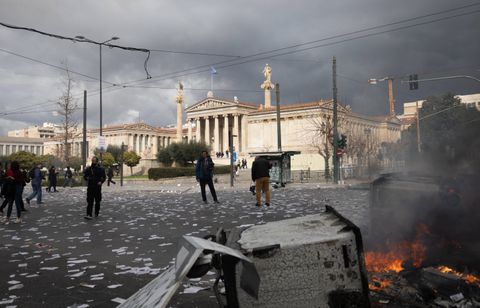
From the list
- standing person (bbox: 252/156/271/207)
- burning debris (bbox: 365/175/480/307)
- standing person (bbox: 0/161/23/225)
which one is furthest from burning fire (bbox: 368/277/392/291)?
standing person (bbox: 0/161/23/225)

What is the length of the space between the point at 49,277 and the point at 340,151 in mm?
22248

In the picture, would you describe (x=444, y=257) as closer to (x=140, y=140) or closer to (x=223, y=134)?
(x=223, y=134)

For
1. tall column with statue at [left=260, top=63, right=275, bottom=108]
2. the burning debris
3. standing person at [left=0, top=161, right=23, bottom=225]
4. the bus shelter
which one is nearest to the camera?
the burning debris

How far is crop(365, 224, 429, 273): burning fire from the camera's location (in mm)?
4199

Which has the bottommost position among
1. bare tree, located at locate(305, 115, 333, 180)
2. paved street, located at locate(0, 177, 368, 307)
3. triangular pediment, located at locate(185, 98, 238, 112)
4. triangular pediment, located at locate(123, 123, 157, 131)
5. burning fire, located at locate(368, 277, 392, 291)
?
paved street, located at locate(0, 177, 368, 307)

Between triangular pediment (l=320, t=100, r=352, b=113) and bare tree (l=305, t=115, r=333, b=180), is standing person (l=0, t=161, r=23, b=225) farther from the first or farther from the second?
bare tree (l=305, t=115, r=333, b=180)

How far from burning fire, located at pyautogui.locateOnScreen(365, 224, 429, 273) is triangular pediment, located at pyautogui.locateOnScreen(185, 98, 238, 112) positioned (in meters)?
69.4

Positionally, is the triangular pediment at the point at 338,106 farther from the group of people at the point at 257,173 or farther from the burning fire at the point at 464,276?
the burning fire at the point at 464,276

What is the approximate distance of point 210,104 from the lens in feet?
258

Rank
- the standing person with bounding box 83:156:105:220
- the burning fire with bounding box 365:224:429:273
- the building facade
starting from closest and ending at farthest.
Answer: the burning fire with bounding box 365:224:429:273, the standing person with bounding box 83:156:105:220, the building facade

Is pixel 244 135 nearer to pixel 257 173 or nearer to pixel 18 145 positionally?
pixel 257 173

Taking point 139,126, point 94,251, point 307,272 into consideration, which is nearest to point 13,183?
point 94,251

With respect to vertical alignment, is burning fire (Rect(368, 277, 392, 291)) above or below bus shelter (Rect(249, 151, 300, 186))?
below

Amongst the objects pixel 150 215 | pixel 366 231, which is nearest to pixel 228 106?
pixel 150 215
